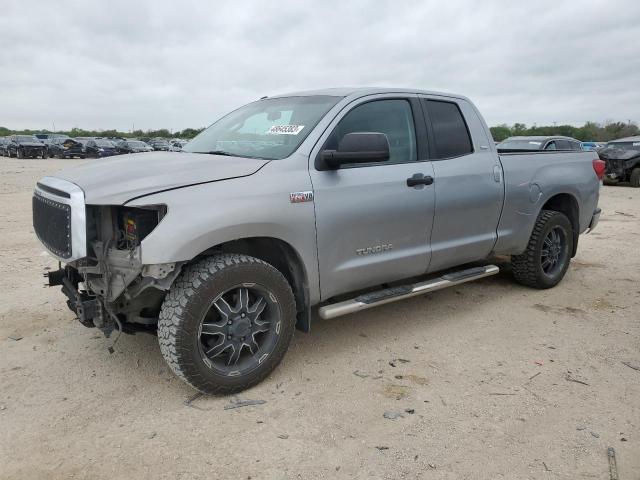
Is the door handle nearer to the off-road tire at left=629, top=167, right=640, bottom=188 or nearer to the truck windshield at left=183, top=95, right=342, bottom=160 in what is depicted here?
the truck windshield at left=183, top=95, right=342, bottom=160

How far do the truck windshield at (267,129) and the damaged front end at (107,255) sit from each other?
97 centimetres

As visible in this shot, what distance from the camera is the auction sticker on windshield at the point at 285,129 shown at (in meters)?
3.64

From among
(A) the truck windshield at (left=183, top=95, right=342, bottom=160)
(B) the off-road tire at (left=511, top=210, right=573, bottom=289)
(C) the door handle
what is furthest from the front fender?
(B) the off-road tire at (left=511, top=210, right=573, bottom=289)

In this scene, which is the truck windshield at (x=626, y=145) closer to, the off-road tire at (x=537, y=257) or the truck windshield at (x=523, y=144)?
the truck windshield at (x=523, y=144)

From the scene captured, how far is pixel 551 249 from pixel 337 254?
2.94 metres

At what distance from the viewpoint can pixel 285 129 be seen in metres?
3.73

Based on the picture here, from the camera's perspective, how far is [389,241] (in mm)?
3848

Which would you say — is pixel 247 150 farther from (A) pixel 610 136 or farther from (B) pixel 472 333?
(A) pixel 610 136

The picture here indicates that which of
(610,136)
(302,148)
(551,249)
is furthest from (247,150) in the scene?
(610,136)

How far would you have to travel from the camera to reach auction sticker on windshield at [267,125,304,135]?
3.64 meters

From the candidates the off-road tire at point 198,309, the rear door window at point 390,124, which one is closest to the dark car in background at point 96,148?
the rear door window at point 390,124

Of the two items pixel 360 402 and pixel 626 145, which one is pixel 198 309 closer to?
pixel 360 402

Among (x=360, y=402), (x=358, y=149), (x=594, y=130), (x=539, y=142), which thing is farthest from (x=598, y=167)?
(x=594, y=130)

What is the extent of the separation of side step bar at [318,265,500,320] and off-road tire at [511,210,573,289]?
0.65 metres
